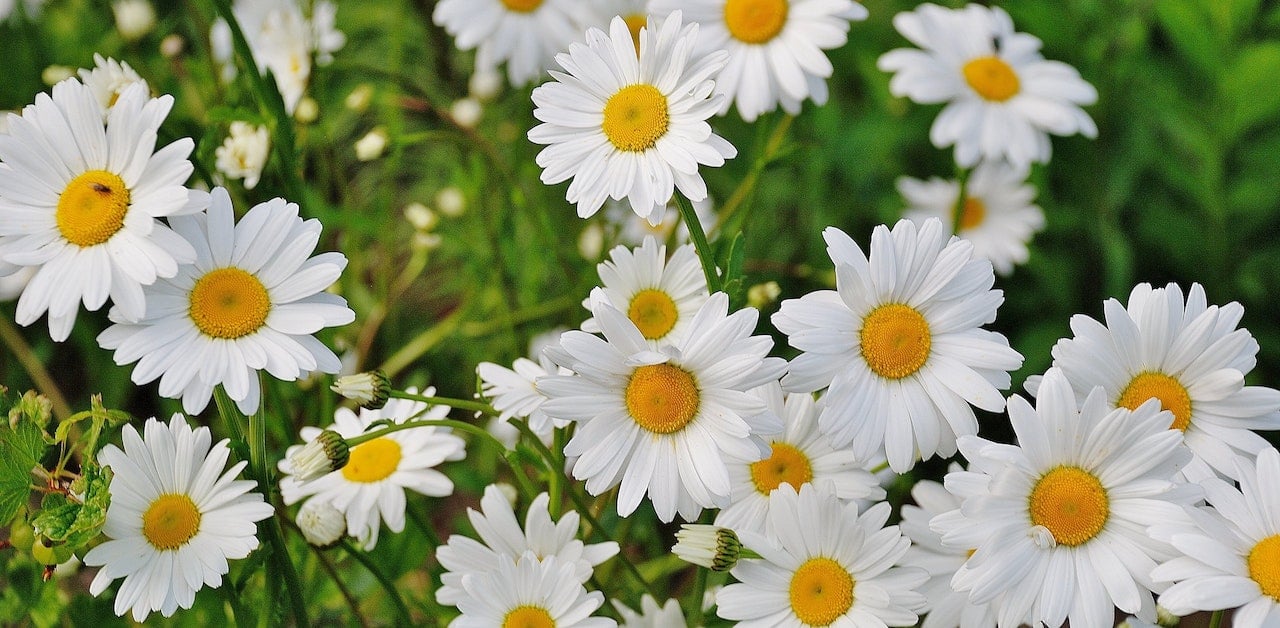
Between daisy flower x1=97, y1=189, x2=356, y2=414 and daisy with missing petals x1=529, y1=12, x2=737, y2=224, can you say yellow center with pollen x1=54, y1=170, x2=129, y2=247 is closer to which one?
daisy flower x1=97, y1=189, x2=356, y2=414

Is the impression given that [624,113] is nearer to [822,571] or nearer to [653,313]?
[653,313]

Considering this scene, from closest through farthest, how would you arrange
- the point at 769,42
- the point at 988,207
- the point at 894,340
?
the point at 894,340 → the point at 769,42 → the point at 988,207

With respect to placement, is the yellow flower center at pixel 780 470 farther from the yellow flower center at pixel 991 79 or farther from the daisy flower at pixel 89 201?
the yellow flower center at pixel 991 79

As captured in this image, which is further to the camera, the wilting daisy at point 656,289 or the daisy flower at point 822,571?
the wilting daisy at point 656,289

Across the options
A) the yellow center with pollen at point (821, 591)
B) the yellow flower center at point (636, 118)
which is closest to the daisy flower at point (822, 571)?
the yellow center with pollen at point (821, 591)

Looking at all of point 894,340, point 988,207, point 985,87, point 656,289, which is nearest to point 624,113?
point 656,289
